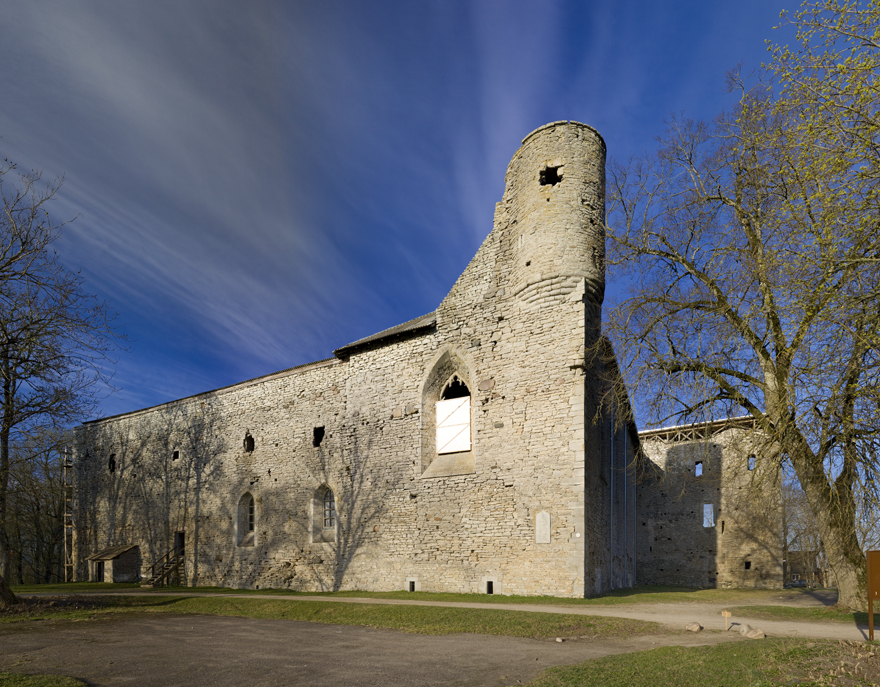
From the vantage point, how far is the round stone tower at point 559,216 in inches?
582

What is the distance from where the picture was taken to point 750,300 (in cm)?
1070

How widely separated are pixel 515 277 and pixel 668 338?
509cm

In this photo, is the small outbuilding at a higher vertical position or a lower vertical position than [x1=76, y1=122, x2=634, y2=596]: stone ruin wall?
lower

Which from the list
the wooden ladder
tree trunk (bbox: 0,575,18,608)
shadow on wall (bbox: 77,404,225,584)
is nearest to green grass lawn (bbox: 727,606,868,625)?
tree trunk (bbox: 0,575,18,608)

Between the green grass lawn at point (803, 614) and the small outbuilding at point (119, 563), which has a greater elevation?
the green grass lawn at point (803, 614)

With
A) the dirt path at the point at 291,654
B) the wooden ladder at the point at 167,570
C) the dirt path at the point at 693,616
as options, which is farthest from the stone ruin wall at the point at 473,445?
the dirt path at the point at 291,654

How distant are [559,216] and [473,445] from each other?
22.7ft

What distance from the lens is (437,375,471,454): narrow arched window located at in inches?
647

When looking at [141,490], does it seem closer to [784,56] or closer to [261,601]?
[261,601]

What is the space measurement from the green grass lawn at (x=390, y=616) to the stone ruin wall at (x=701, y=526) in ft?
52.1

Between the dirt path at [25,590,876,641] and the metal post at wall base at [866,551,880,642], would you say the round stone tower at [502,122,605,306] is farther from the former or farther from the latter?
the metal post at wall base at [866,551,880,642]

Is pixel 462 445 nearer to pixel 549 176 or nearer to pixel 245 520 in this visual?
pixel 549 176

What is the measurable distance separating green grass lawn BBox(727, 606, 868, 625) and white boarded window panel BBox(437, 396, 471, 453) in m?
7.93

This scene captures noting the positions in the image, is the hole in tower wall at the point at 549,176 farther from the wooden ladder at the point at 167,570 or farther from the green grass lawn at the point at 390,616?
the wooden ladder at the point at 167,570
